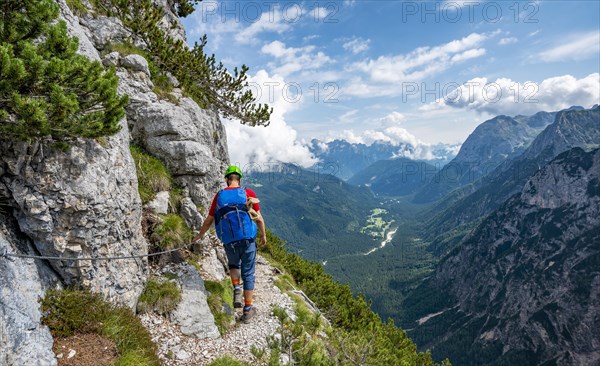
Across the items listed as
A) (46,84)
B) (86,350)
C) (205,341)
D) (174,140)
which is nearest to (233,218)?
(205,341)

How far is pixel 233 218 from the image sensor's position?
35.6ft

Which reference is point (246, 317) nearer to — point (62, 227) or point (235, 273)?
point (235, 273)

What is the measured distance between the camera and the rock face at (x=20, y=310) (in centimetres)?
675

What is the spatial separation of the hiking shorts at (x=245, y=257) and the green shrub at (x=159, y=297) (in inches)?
88.3

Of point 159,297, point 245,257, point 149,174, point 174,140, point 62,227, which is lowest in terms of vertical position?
point 159,297

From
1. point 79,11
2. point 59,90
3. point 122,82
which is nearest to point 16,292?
point 59,90

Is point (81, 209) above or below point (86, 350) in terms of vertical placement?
above

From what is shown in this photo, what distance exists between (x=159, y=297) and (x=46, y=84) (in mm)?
7142

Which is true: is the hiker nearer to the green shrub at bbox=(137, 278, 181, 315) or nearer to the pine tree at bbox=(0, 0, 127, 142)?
the green shrub at bbox=(137, 278, 181, 315)

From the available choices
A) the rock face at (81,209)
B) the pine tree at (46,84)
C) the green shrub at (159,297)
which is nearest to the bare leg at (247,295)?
the green shrub at (159,297)

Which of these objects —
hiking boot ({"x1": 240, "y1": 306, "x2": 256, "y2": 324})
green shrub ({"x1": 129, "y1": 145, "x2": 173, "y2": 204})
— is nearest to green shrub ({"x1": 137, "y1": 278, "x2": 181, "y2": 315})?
hiking boot ({"x1": 240, "y1": 306, "x2": 256, "y2": 324})

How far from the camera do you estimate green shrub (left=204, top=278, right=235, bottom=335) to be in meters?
11.2

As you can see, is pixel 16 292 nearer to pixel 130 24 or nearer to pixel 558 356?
pixel 130 24

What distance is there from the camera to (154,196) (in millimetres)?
14016
